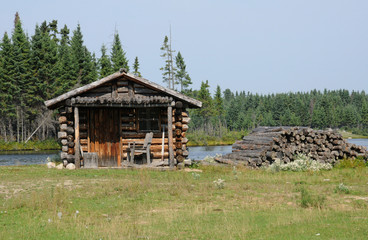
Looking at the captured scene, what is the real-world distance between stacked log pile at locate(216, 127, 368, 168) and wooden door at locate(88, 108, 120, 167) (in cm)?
615

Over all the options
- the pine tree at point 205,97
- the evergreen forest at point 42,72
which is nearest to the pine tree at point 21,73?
the evergreen forest at point 42,72

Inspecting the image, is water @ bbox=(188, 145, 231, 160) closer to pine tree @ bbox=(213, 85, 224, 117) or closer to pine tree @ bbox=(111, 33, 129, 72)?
pine tree @ bbox=(111, 33, 129, 72)

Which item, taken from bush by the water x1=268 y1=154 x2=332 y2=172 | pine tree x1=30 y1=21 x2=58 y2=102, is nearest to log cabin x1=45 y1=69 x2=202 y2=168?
bush by the water x1=268 y1=154 x2=332 y2=172

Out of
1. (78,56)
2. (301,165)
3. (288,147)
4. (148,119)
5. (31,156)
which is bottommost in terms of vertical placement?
(31,156)

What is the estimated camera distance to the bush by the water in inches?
824

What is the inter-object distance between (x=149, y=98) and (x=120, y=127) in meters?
2.35

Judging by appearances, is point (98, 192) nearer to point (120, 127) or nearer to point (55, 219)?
point (55, 219)

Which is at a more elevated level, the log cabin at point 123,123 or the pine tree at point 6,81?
the pine tree at point 6,81

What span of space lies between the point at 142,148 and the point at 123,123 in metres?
1.77

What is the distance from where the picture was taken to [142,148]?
69.2 ft

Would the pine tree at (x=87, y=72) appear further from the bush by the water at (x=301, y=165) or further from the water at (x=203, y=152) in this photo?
the bush by the water at (x=301, y=165)

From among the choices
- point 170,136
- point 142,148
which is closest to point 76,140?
point 142,148

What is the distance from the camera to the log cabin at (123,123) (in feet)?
68.4

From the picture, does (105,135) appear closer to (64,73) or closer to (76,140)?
(76,140)
